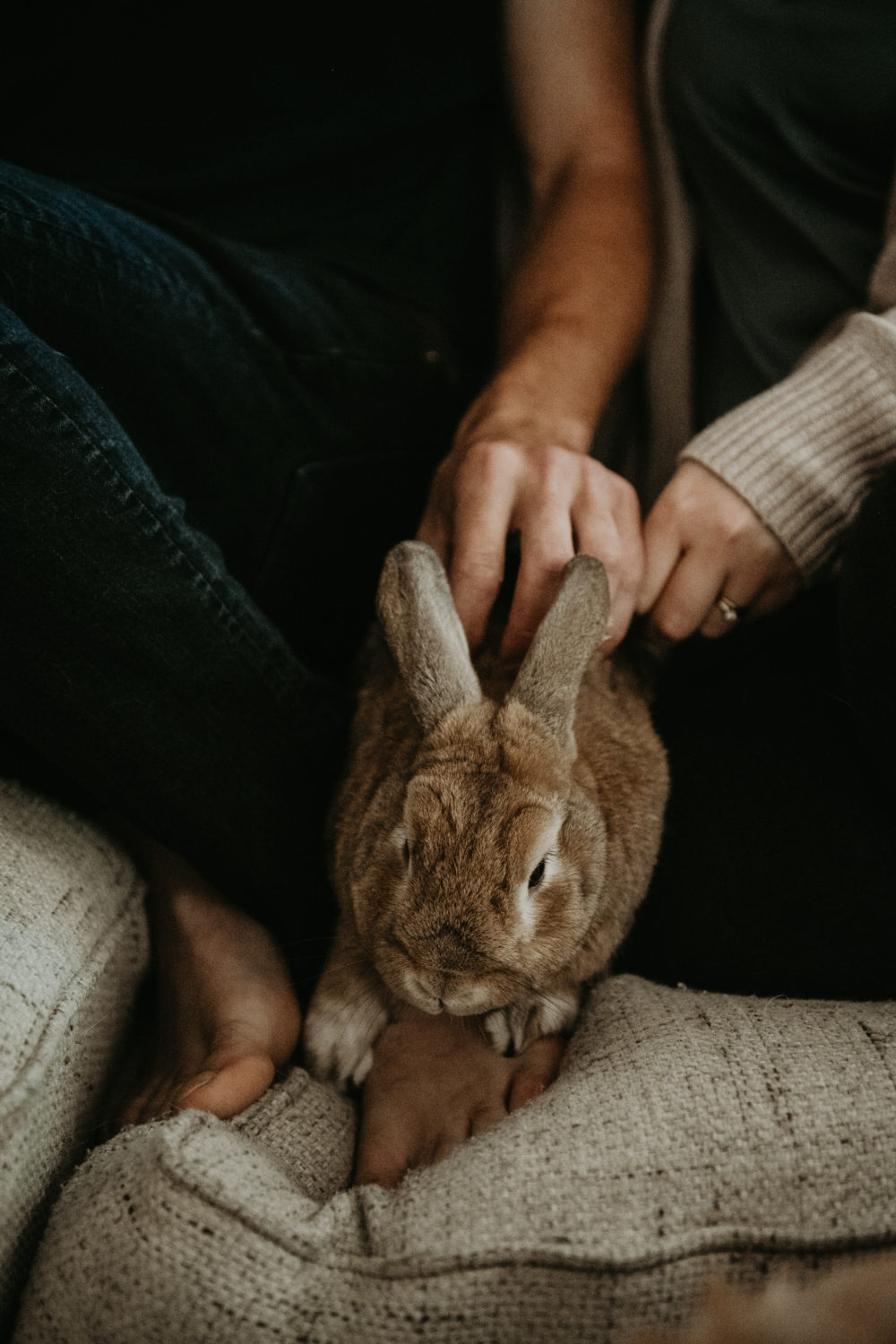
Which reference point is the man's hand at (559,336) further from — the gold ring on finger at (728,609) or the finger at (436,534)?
the gold ring on finger at (728,609)

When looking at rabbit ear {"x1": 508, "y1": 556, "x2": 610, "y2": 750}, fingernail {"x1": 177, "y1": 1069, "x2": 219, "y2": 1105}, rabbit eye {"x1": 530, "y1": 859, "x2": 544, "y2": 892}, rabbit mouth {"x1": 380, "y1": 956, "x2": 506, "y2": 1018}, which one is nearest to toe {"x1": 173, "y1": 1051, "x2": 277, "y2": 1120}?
fingernail {"x1": 177, "y1": 1069, "x2": 219, "y2": 1105}

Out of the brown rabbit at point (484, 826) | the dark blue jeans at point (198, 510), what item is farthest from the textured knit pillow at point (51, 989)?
the brown rabbit at point (484, 826)

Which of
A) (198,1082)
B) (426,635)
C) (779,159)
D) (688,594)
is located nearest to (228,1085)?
(198,1082)

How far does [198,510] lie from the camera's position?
1.45 meters

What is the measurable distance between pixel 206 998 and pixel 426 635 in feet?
1.99

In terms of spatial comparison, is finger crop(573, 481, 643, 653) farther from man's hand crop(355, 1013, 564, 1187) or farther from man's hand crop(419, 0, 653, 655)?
man's hand crop(355, 1013, 564, 1187)

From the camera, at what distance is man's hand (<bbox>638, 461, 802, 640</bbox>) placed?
4.13 feet

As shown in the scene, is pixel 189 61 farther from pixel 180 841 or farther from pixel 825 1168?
pixel 825 1168

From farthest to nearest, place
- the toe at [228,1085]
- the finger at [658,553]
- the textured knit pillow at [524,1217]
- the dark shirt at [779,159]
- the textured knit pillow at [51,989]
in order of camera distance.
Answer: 1. the dark shirt at [779,159]
2. the finger at [658,553]
3. the toe at [228,1085]
4. the textured knit pillow at [51,989]
5. the textured knit pillow at [524,1217]

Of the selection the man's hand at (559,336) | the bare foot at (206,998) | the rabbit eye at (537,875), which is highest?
the man's hand at (559,336)

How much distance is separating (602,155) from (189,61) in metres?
0.76

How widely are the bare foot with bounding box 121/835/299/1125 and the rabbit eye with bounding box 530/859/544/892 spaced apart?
426mm

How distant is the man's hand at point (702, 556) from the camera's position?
1.26 m

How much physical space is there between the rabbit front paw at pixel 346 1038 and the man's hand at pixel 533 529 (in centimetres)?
53
